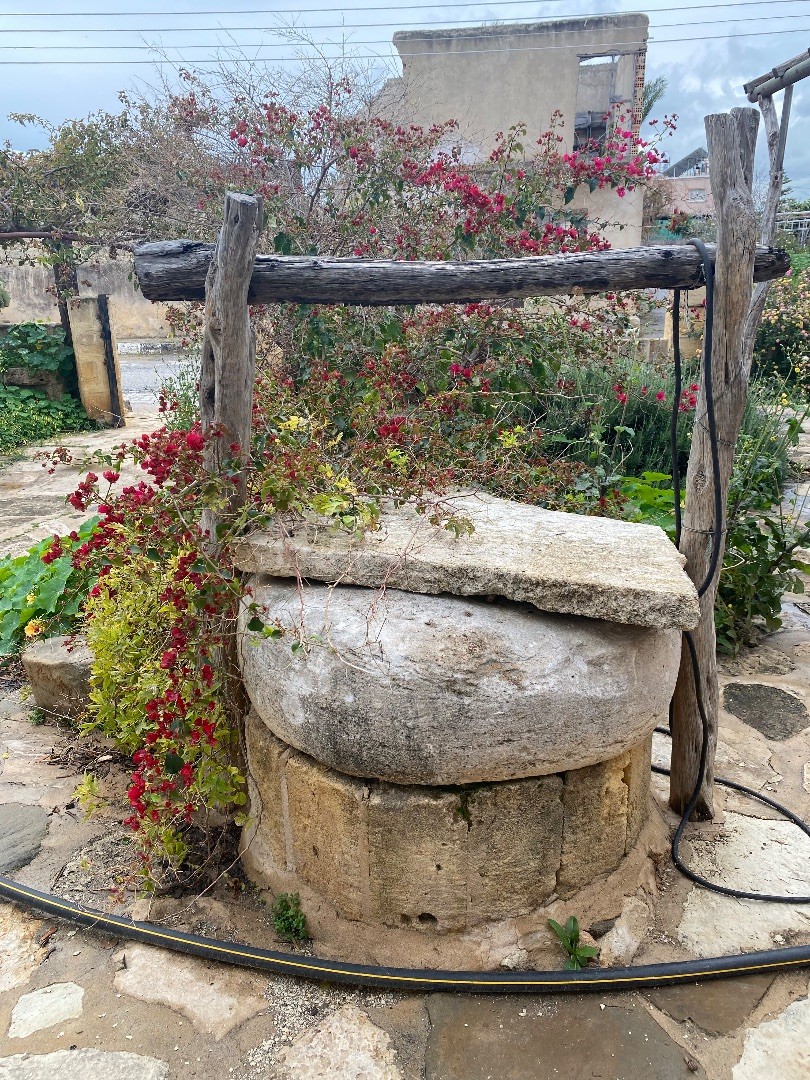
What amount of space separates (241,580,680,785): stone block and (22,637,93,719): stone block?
1.60m

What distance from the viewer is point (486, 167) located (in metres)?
5.95

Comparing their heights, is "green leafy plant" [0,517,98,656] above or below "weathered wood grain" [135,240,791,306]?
below

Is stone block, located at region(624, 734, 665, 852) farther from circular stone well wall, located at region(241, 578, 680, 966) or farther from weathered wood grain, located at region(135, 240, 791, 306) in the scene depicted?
weathered wood grain, located at region(135, 240, 791, 306)

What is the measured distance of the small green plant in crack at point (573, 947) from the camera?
2.11 metres

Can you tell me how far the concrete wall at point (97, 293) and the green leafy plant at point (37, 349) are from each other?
24.6 feet

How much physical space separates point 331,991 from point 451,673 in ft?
3.16

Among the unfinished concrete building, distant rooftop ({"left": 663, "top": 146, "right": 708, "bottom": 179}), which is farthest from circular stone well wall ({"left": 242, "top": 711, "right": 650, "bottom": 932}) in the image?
distant rooftop ({"left": 663, "top": 146, "right": 708, "bottom": 179})

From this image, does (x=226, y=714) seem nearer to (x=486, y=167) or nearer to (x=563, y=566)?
(x=563, y=566)

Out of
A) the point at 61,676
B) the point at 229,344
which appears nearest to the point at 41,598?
the point at 61,676

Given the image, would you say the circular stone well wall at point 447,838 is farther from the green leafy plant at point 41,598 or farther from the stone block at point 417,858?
the green leafy plant at point 41,598

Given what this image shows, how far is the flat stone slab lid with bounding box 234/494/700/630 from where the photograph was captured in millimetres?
1990

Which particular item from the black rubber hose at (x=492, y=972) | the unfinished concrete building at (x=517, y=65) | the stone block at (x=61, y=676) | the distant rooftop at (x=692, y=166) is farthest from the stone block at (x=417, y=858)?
the distant rooftop at (x=692, y=166)

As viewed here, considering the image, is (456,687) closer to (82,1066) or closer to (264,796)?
(264,796)

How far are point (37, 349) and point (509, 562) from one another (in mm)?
9493
